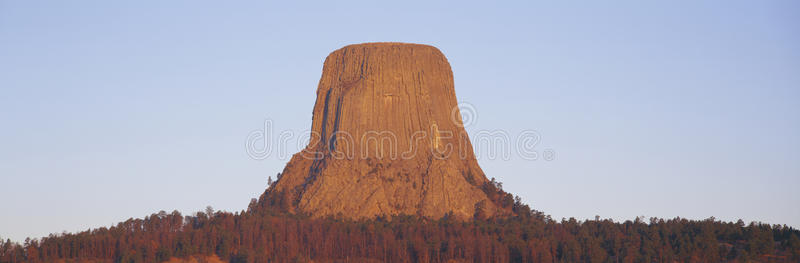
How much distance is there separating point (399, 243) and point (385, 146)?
44.7 ft

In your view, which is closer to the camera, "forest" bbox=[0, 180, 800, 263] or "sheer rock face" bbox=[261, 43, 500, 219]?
"forest" bbox=[0, 180, 800, 263]

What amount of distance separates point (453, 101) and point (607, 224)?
19139 millimetres

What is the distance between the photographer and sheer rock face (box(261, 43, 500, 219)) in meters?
117

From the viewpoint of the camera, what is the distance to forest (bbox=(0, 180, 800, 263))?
110m

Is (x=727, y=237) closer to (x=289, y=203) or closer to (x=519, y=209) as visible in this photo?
(x=519, y=209)

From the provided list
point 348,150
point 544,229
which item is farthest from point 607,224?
point 348,150

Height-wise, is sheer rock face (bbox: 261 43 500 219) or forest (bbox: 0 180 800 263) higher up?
sheer rock face (bbox: 261 43 500 219)

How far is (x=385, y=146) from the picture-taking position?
12131 cm

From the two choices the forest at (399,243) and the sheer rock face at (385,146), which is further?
the sheer rock face at (385,146)

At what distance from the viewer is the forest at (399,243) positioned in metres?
110

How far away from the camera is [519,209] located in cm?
12244

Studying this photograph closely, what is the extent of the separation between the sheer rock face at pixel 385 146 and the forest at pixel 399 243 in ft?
7.05

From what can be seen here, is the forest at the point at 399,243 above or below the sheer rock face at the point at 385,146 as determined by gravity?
below

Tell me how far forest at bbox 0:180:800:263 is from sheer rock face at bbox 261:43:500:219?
7.05ft
